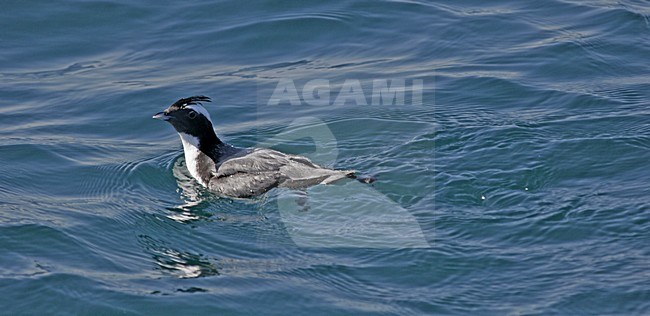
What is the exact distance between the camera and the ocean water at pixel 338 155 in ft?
29.2

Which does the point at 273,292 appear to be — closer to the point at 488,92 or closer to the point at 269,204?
the point at 269,204

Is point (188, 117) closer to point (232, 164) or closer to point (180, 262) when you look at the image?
point (232, 164)

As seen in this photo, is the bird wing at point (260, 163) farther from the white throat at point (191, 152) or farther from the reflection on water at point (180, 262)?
the reflection on water at point (180, 262)

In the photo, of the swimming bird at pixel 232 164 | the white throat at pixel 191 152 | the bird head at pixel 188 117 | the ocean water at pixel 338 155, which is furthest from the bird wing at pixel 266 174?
the bird head at pixel 188 117

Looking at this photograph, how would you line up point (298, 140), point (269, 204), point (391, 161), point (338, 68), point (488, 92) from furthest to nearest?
point (338, 68), point (488, 92), point (298, 140), point (391, 161), point (269, 204)

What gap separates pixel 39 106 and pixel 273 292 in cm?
624

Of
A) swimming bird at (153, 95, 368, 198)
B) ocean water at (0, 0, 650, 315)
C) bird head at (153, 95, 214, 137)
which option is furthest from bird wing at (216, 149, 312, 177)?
bird head at (153, 95, 214, 137)

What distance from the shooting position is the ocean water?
29.2 ft

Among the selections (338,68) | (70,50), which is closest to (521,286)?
(338,68)

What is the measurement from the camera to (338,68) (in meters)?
14.7

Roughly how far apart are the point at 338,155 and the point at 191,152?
5.51ft

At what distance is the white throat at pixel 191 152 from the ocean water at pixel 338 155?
0.19 metres

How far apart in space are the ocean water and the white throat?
0.19 metres

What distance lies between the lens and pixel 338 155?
39.3ft
